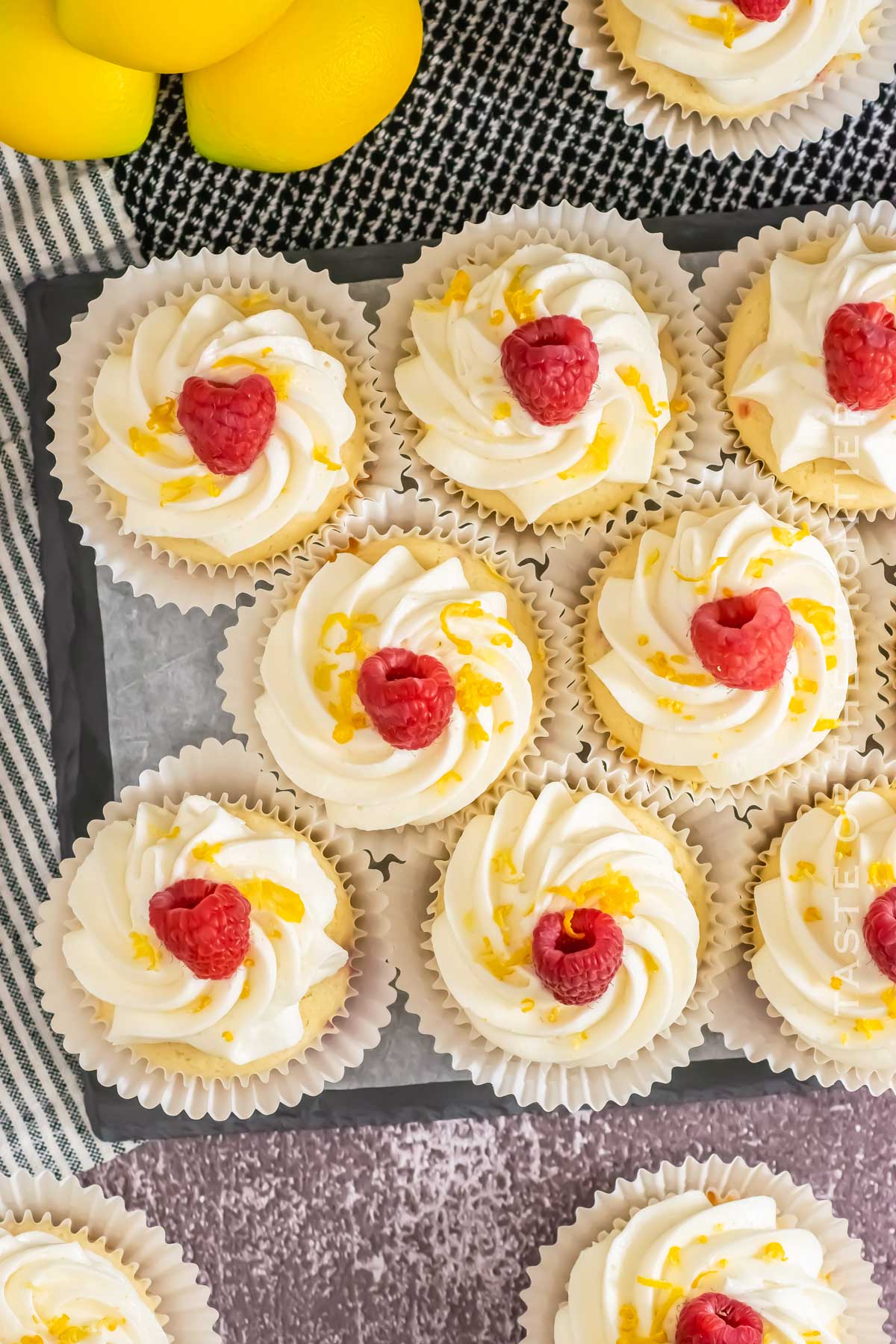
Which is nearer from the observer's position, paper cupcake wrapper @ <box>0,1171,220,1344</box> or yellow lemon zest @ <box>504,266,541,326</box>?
yellow lemon zest @ <box>504,266,541,326</box>

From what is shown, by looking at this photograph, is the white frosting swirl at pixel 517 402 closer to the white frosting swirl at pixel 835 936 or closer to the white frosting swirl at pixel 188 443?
the white frosting swirl at pixel 188 443

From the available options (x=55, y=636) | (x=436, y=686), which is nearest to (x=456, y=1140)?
(x=436, y=686)

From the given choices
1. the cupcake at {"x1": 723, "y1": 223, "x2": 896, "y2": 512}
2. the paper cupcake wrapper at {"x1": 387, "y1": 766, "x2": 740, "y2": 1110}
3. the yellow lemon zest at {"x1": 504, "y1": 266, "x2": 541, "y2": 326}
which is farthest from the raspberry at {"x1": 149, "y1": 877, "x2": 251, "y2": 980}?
the cupcake at {"x1": 723, "y1": 223, "x2": 896, "y2": 512}

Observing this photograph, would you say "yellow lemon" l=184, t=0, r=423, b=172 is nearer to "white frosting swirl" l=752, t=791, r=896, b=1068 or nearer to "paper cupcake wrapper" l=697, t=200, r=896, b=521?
"paper cupcake wrapper" l=697, t=200, r=896, b=521

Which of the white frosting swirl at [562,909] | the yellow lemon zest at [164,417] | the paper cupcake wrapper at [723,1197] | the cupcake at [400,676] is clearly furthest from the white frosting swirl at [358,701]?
the paper cupcake wrapper at [723,1197]

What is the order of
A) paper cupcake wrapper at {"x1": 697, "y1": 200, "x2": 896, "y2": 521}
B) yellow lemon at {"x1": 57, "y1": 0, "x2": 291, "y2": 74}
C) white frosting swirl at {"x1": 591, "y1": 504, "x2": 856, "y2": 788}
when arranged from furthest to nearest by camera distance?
paper cupcake wrapper at {"x1": 697, "y1": 200, "x2": 896, "y2": 521} → white frosting swirl at {"x1": 591, "y1": 504, "x2": 856, "y2": 788} → yellow lemon at {"x1": 57, "y1": 0, "x2": 291, "y2": 74}

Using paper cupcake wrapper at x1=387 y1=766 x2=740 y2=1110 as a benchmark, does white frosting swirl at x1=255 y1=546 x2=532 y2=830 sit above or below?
above

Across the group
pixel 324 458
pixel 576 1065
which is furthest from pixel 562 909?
pixel 324 458
